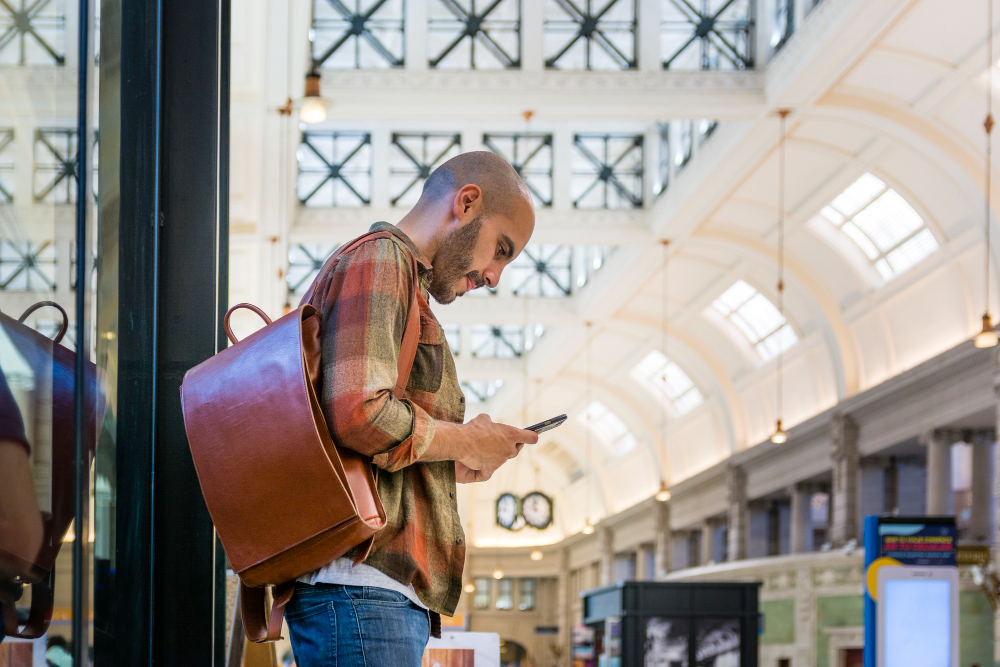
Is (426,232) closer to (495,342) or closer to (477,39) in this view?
(477,39)

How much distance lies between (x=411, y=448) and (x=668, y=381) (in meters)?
27.5

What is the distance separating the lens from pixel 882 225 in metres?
18.1

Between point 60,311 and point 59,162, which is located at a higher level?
point 59,162

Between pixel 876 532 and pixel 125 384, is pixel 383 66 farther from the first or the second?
pixel 125 384

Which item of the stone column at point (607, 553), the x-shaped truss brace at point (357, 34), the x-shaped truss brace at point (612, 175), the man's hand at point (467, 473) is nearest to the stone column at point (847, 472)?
the x-shaped truss brace at point (612, 175)

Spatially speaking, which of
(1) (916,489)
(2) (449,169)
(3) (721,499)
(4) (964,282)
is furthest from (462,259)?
(3) (721,499)

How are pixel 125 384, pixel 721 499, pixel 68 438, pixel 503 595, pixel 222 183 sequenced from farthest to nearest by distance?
pixel 503 595
pixel 721 499
pixel 222 183
pixel 125 384
pixel 68 438

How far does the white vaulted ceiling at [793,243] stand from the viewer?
14219mm

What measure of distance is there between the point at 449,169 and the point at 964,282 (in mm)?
15645

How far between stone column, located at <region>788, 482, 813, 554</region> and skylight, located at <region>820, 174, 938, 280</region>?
5.85 m

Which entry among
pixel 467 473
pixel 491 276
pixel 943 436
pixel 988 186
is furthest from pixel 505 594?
pixel 491 276

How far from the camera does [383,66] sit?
15.4 metres

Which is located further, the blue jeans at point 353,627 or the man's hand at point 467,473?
the man's hand at point 467,473

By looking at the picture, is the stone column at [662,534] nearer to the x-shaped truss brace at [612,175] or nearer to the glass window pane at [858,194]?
the x-shaped truss brace at [612,175]
